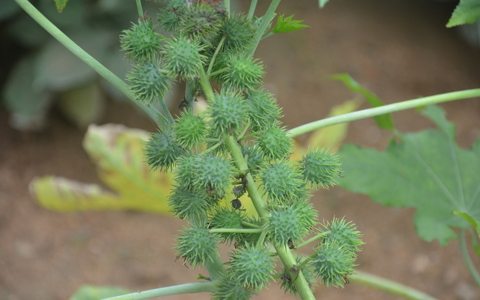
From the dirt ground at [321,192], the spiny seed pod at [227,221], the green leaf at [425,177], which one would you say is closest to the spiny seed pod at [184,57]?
the spiny seed pod at [227,221]

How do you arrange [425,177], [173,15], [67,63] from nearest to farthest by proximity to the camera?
[173,15]
[425,177]
[67,63]

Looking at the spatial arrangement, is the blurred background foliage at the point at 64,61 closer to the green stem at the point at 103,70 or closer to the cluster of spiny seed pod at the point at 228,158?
the green stem at the point at 103,70

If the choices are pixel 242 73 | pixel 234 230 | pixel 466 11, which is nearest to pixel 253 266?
pixel 234 230

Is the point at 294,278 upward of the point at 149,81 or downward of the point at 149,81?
downward

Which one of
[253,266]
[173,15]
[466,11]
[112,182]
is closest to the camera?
[253,266]

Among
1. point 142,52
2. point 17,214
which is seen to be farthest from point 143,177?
point 17,214

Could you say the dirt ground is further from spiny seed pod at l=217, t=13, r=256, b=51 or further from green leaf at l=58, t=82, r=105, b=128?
spiny seed pod at l=217, t=13, r=256, b=51

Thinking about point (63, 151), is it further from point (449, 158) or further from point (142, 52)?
point (142, 52)

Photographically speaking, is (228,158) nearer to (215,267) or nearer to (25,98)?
(215,267)
